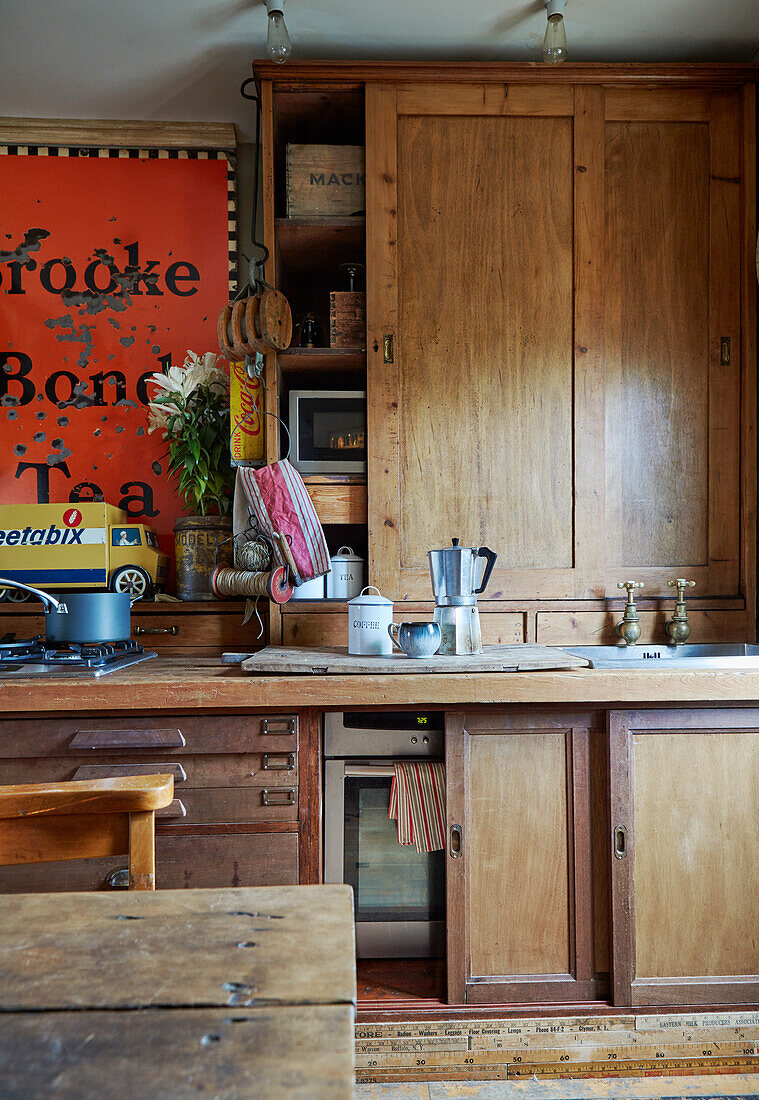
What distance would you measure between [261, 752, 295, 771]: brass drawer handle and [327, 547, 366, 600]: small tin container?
2.01 ft

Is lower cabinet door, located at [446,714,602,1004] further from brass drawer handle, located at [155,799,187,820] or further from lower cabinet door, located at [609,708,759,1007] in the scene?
brass drawer handle, located at [155,799,187,820]

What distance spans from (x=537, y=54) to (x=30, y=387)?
201 cm

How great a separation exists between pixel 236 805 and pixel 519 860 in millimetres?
670

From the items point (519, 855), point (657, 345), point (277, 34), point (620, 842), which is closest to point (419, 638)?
point (519, 855)

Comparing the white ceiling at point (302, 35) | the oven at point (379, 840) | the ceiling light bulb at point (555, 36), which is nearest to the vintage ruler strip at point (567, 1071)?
the oven at point (379, 840)

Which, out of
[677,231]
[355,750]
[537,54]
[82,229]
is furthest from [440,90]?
[355,750]

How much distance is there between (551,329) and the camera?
2.21 m

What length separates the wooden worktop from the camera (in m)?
1.67

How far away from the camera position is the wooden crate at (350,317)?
88.6 inches

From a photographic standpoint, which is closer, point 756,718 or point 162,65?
point 756,718

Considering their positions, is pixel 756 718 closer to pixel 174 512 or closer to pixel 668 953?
pixel 668 953

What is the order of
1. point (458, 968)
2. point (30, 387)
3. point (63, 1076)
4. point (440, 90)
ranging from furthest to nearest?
point (30, 387)
point (440, 90)
point (458, 968)
point (63, 1076)

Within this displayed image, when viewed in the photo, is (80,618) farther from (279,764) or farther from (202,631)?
(279,764)

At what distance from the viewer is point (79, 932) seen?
725 millimetres
